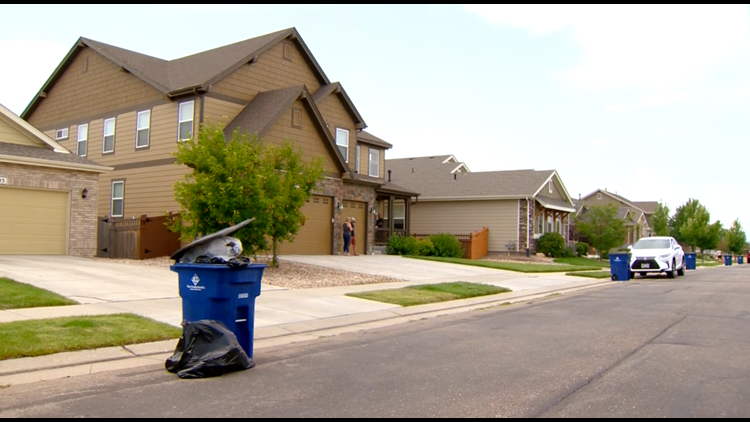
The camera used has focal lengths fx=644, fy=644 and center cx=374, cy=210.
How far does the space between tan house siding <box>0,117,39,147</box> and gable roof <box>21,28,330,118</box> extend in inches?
189

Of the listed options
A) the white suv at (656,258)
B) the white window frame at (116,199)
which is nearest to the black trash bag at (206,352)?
the white window frame at (116,199)

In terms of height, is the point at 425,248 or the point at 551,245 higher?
the point at 551,245

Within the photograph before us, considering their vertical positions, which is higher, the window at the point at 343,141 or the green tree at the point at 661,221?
the window at the point at 343,141

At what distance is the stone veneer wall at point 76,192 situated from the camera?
20406 mm

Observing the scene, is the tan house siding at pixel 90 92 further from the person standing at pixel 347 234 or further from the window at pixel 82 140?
the person standing at pixel 347 234

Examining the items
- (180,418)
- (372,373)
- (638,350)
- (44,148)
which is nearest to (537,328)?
(638,350)

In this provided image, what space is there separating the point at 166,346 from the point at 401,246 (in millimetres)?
21837

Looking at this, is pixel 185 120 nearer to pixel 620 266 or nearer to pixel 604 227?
pixel 620 266

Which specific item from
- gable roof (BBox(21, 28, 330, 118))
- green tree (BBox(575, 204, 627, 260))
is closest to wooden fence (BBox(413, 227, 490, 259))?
green tree (BBox(575, 204, 627, 260))

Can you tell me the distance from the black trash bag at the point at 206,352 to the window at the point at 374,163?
24.3m

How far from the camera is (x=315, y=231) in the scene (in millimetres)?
25562

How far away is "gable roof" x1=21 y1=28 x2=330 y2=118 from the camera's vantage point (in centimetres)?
2386

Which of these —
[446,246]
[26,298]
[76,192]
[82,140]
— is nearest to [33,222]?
[76,192]

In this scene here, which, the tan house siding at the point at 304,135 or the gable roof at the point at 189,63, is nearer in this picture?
the tan house siding at the point at 304,135
